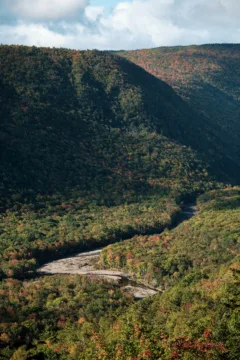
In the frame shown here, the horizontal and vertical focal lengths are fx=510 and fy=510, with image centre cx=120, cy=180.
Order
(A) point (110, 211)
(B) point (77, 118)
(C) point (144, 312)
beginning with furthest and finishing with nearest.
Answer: (B) point (77, 118) < (A) point (110, 211) < (C) point (144, 312)

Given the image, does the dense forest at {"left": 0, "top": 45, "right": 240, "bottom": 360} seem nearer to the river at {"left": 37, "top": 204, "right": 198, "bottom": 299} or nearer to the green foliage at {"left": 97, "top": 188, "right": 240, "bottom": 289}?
the green foliage at {"left": 97, "top": 188, "right": 240, "bottom": 289}

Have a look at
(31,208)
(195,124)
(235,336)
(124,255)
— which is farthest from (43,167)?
(235,336)

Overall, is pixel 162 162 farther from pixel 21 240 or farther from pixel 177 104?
pixel 21 240

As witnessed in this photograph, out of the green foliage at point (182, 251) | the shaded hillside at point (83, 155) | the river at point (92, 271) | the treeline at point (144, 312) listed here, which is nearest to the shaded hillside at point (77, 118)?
the shaded hillside at point (83, 155)

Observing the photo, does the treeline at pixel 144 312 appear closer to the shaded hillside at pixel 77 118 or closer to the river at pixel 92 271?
the river at pixel 92 271

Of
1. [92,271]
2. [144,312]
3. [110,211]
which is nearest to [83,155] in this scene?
[110,211]

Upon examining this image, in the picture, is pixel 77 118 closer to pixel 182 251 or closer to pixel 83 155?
pixel 83 155

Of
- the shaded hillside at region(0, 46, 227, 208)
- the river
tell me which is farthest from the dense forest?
the river

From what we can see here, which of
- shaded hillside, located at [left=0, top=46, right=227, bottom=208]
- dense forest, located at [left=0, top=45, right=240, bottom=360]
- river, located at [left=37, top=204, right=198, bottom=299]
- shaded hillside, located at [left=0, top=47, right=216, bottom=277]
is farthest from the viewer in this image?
shaded hillside, located at [left=0, top=46, right=227, bottom=208]
